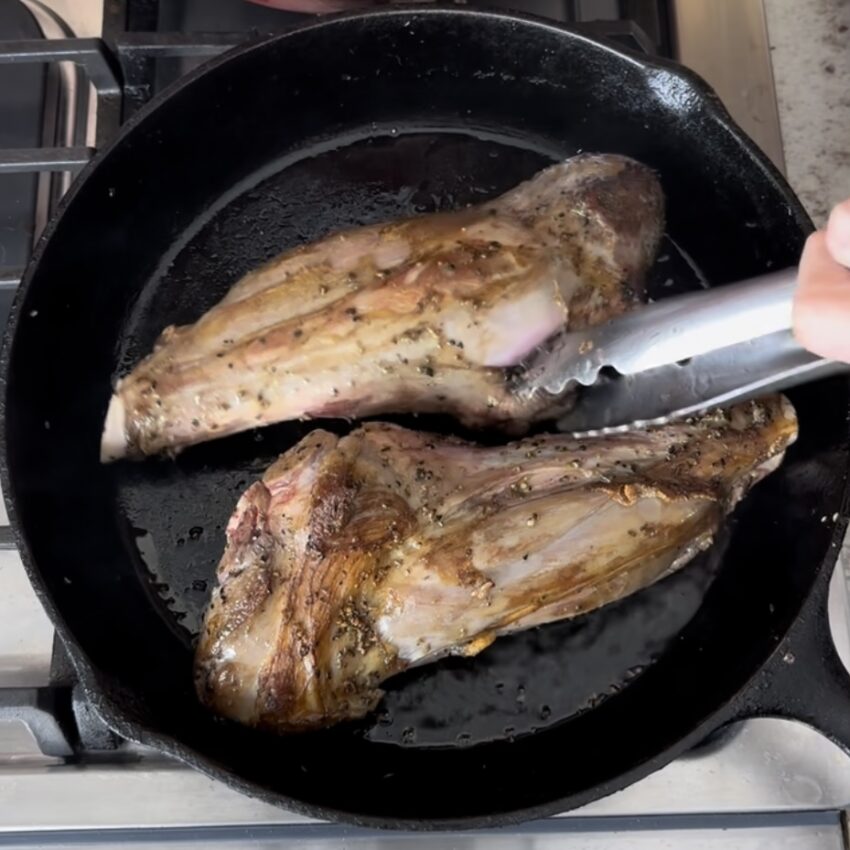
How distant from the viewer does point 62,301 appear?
125cm

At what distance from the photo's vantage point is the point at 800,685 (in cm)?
102

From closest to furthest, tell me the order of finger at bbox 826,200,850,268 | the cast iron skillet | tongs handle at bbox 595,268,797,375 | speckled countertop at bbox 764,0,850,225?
1. finger at bbox 826,200,850,268
2. tongs handle at bbox 595,268,797,375
3. the cast iron skillet
4. speckled countertop at bbox 764,0,850,225

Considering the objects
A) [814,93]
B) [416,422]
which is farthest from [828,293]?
[814,93]

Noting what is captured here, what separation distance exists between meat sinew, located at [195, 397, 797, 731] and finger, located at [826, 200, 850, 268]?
40cm

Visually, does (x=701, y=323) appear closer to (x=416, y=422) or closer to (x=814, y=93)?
(x=416, y=422)

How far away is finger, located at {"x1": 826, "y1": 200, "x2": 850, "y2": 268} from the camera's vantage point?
0.75m

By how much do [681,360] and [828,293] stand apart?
0.34 metres

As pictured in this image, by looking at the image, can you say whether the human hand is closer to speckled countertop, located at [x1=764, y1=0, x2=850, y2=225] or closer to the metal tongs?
the metal tongs

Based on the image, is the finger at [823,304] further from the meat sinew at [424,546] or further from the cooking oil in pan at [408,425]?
the cooking oil in pan at [408,425]

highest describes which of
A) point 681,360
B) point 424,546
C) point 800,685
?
point 681,360

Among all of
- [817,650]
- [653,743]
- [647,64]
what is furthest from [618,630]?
[647,64]

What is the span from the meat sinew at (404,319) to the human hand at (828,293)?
0.39 meters

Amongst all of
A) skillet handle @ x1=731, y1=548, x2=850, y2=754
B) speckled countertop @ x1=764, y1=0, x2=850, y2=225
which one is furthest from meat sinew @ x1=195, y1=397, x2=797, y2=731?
speckled countertop @ x1=764, y1=0, x2=850, y2=225

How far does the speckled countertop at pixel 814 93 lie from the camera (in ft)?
4.71
